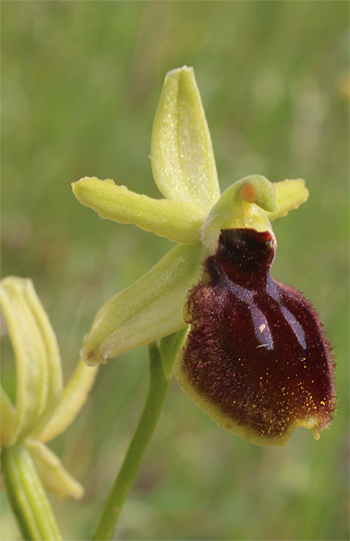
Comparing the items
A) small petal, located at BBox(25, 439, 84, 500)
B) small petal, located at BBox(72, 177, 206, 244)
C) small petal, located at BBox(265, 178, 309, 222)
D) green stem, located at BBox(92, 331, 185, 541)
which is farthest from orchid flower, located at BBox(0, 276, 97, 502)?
small petal, located at BBox(265, 178, 309, 222)

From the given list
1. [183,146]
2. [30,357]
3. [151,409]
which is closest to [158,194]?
[183,146]

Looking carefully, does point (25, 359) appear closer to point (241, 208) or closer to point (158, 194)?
point (241, 208)

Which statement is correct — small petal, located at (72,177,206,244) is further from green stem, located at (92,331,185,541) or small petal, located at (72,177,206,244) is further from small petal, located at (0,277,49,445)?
small petal, located at (0,277,49,445)

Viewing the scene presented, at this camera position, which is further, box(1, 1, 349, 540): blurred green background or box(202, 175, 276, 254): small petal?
box(1, 1, 349, 540): blurred green background

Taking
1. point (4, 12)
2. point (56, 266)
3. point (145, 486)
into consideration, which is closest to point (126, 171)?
point (56, 266)

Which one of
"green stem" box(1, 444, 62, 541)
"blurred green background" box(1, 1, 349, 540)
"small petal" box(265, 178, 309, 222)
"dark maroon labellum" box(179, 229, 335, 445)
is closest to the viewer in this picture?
"dark maroon labellum" box(179, 229, 335, 445)

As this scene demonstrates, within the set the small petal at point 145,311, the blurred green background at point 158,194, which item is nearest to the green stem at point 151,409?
the small petal at point 145,311

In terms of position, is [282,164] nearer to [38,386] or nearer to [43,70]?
[43,70]

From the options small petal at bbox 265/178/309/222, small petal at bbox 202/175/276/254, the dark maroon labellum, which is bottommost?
the dark maroon labellum
